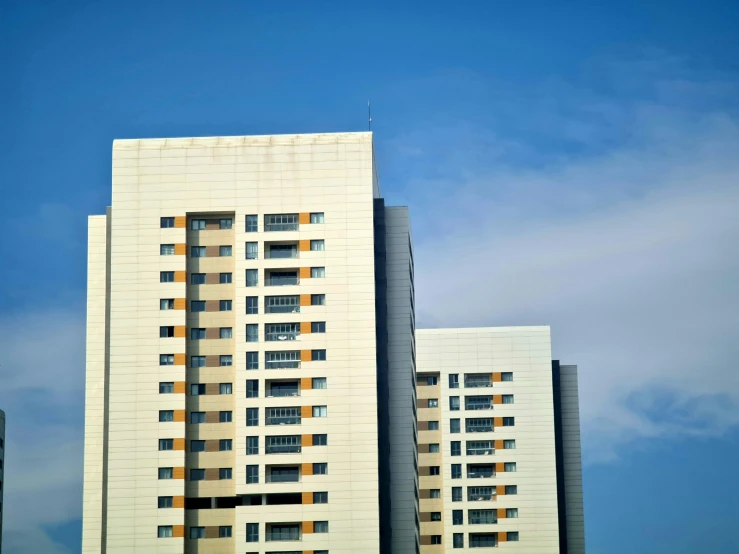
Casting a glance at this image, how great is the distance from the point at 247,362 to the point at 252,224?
1145 cm

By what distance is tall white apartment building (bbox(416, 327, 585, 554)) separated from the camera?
153125mm

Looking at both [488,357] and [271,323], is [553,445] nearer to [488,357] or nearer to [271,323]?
[488,357]

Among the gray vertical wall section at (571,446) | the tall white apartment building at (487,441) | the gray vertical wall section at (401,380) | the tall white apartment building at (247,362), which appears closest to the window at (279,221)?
the tall white apartment building at (247,362)

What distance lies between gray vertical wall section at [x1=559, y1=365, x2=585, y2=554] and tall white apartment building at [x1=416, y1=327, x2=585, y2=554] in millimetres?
3990

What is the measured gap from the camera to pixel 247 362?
10169 cm

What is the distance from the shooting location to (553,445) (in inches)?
6112

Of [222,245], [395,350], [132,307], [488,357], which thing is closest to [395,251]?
[395,350]

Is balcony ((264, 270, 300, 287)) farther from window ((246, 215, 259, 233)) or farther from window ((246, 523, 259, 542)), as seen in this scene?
window ((246, 523, 259, 542))

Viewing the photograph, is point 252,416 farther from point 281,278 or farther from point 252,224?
point 252,224

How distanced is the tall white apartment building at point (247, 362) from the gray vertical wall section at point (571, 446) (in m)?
60.6

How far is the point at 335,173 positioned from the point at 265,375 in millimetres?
17691

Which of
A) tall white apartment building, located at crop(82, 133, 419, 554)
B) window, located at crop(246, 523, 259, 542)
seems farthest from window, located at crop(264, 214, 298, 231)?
window, located at crop(246, 523, 259, 542)

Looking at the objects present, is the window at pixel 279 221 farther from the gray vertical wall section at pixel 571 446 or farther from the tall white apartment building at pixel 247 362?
the gray vertical wall section at pixel 571 446

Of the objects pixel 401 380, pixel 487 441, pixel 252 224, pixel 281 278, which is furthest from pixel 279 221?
pixel 487 441
